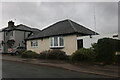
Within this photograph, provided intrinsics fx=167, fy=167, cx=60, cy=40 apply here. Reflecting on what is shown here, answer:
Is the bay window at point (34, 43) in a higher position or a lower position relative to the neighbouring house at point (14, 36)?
lower

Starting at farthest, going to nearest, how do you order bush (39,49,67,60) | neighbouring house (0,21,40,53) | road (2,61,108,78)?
neighbouring house (0,21,40,53) < bush (39,49,67,60) < road (2,61,108,78)

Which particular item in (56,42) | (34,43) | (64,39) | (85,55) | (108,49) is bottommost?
(85,55)

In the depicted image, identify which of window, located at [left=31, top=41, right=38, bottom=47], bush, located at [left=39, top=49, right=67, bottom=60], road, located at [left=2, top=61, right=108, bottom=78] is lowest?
road, located at [left=2, top=61, right=108, bottom=78]

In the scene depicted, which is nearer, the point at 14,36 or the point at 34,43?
the point at 34,43

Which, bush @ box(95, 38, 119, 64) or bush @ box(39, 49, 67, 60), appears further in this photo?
bush @ box(39, 49, 67, 60)

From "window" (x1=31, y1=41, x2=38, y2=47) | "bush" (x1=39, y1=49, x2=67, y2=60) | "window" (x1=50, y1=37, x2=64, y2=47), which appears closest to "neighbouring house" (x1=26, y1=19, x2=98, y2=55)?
"window" (x1=50, y1=37, x2=64, y2=47)

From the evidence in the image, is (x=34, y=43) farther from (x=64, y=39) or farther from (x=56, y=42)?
(x=64, y=39)

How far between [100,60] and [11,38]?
2892 cm

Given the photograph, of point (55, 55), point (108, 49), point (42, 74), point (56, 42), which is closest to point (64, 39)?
point (56, 42)

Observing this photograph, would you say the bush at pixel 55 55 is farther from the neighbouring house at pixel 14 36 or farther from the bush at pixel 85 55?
the neighbouring house at pixel 14 36

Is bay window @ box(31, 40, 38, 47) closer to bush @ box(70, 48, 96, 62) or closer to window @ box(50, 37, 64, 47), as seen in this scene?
window @ box(50, 37, 64, 47)

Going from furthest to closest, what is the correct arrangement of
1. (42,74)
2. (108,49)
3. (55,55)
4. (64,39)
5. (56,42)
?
(56,42)
(64,39)
(55,55)
(108,49)
(42,74)

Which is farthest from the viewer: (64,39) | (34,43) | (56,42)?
(34,43)

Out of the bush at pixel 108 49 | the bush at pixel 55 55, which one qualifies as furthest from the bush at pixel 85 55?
the bush at pixel 55 55
